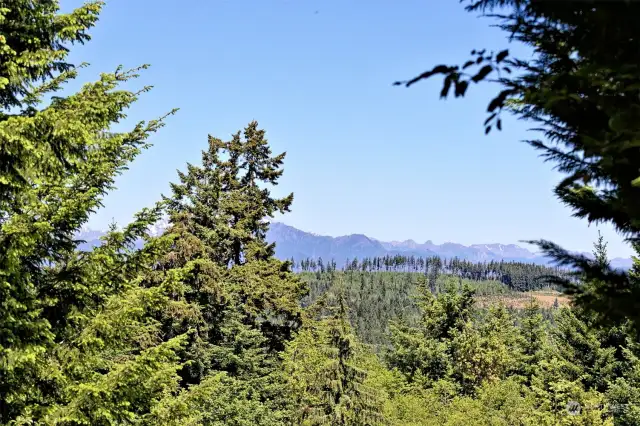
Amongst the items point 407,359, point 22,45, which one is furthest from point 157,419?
point 407,359

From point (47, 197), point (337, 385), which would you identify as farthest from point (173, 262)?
point (47, 197)

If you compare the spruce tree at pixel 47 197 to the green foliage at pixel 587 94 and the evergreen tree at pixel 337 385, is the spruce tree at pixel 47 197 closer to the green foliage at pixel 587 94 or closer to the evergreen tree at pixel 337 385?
the green foliage at pixel 587 94

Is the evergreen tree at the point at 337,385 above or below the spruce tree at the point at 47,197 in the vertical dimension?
below

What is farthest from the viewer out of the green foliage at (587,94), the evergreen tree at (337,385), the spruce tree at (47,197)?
the evergreen tree at (337,385)

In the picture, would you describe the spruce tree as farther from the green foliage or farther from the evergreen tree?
the evergreen tree

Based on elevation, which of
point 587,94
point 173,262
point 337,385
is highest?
point 587,94

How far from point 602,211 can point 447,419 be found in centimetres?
2112

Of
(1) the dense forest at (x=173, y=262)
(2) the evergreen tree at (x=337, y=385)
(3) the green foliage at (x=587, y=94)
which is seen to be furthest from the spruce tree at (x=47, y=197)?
(2) the evergreen tree at (x=337, y=385)

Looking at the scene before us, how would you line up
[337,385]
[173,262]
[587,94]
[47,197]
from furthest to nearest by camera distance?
[173,262], [337,385], [47,197], [587,94]

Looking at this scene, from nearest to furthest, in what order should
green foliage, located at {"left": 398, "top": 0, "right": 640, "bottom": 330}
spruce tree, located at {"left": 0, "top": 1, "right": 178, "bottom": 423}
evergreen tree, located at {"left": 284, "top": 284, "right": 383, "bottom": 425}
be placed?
green foliage, located at {"left": 398, "top": 0, "right": 640, "bottom": 330} → spruce tree, located at {"left": 0, "top": 1, "right": 178, "bottom": 423} → evergreen tree, located at {"left": 284, "top": 284, "right": 383, "bottom": 425}

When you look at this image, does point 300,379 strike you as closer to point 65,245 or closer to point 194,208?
point 194,208

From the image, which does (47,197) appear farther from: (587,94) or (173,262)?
(173,262)

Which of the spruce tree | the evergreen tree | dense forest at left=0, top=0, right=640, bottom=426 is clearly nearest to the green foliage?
dense forest at left=0, top=0, right=640, bottom=426

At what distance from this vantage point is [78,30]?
6441mm
